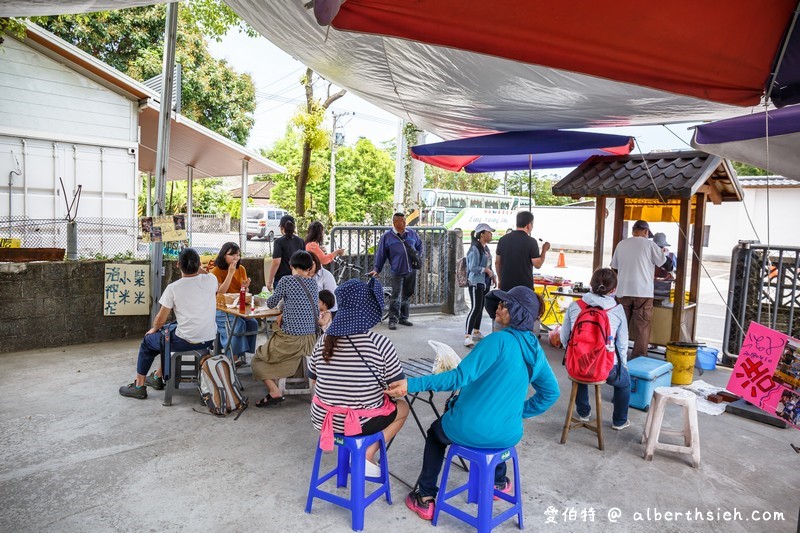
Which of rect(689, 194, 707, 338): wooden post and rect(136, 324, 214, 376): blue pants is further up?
rect(689, 194, 707, 338): wooden post

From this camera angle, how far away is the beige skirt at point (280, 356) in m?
4.85

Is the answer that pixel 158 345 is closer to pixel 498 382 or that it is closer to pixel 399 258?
pixel 498 382

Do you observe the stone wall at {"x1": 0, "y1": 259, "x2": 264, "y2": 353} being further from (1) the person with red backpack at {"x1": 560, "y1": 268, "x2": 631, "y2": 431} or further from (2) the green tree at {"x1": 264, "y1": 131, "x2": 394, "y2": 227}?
(2) the green tree at {"x1": 264, "y1": 131, "x2": 394, "y2": 227}

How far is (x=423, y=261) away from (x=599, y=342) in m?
5.36

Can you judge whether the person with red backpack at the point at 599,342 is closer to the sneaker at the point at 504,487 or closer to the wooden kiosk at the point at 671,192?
the sneaker at the point at 504,487

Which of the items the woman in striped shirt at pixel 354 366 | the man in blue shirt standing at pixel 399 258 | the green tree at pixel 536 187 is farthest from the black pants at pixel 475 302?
the green tree at pixel 536 187

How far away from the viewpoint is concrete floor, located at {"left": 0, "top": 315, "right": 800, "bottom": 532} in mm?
3242

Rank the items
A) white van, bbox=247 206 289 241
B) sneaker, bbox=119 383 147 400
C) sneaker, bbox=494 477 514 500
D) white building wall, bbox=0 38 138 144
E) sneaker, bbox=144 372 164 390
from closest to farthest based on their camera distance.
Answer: sneaker, bbox=494 477 514 500
sneaker, bbox=119 383 147 400
sneaker, bbox=144 372 164 390
white building wall, bbox=0 38 138 144
white van, bbox=247 206 289 241

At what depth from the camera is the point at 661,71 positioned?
2883mm

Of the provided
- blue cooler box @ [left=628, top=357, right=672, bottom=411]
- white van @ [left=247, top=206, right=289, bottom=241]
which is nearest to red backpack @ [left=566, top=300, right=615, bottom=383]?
blue cooler box @ [left=628, top=357, right=672, bottom=411]

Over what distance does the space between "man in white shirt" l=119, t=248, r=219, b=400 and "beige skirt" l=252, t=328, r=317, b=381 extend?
59 cm

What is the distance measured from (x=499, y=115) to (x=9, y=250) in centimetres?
621

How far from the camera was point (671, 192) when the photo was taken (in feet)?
20.0

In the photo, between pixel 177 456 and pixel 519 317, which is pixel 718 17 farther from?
pixel 177 456
